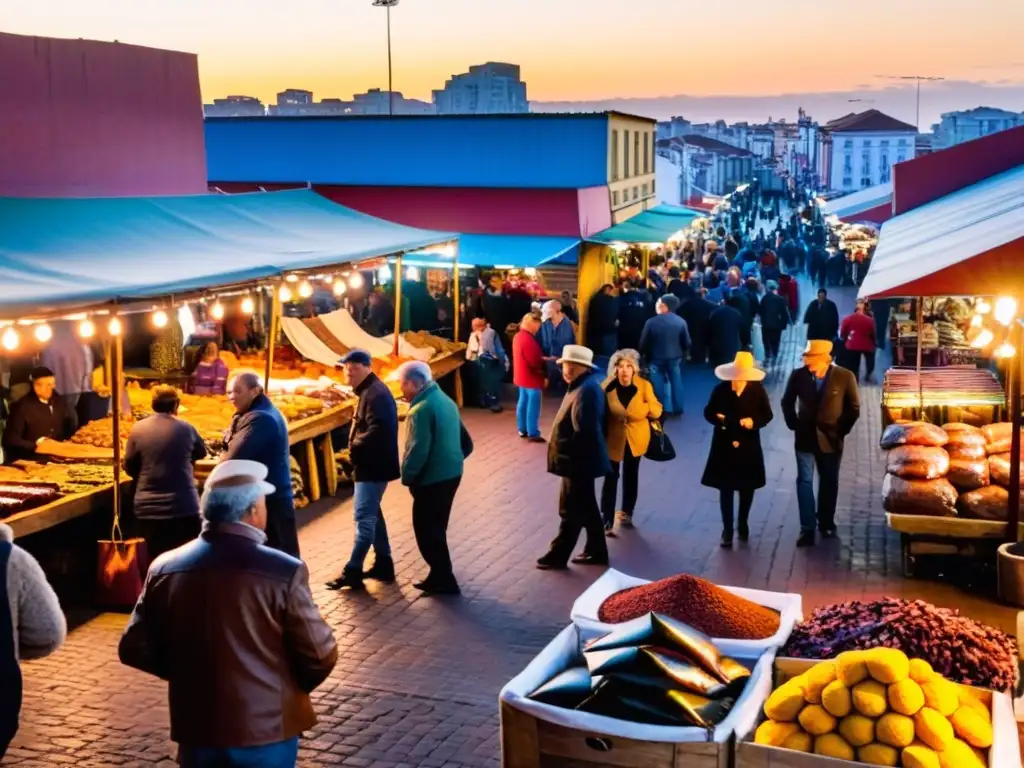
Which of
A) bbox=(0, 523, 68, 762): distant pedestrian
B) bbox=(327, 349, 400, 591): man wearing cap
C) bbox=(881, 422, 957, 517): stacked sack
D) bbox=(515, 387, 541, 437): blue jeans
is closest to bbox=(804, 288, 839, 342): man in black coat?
bbox=(515, 387, 541, 437): blue jeans

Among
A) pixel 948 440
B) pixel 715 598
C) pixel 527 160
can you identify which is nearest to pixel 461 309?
pixel 527 160

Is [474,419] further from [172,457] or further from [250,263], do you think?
[172,457]

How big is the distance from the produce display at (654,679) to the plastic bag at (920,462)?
449 cm

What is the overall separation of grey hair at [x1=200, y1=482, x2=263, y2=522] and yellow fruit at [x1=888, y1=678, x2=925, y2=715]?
256 centimetres

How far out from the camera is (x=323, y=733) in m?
7.07

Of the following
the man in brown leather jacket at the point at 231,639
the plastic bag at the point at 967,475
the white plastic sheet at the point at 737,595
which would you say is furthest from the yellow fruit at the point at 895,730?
the plastic bag at the point at 967,475

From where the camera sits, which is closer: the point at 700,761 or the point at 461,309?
the point at 700,761

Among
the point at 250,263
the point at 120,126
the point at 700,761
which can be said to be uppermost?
the point at 120,126

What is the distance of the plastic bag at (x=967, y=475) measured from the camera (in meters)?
9.69

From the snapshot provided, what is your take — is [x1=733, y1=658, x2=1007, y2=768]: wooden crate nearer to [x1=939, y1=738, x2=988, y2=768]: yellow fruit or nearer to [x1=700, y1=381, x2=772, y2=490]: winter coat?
[x1=939, y1=738, x2=988, y2=768]: yellow fruit

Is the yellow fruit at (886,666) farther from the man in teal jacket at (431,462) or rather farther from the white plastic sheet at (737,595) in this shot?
the man in teal jacket at (431,462)

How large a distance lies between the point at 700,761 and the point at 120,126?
12.0 meters

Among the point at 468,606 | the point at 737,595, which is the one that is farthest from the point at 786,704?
the point at 468,606

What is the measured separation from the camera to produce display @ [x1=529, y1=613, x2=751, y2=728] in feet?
17.2
